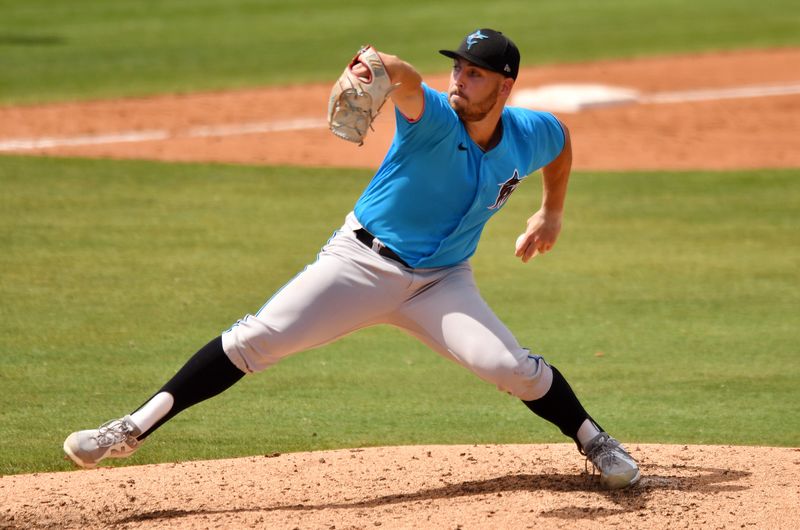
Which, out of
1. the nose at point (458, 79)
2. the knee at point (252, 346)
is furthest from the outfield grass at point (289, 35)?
the nose at point (458, 79)

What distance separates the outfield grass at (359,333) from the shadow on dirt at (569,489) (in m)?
0.72

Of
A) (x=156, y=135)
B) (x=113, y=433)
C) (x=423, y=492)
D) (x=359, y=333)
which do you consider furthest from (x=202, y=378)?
(x=156, y=135)

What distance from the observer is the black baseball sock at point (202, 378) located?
4449 mm

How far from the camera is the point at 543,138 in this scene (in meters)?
4.83

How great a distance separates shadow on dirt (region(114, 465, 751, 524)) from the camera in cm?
446

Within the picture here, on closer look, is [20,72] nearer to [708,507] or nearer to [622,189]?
[622,189]

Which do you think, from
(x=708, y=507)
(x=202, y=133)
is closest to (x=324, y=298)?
(x=708, y=507)

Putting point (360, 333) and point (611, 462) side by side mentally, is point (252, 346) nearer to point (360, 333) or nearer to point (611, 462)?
point (611, 462)

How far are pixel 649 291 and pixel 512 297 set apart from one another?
0.91 m

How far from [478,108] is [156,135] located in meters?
8.54

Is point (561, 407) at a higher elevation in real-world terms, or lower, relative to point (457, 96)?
lower

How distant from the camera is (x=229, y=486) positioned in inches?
189

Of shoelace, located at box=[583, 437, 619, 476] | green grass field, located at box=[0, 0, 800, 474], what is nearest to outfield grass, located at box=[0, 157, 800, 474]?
green grass field, located at box=[0, 0, 800, 474]

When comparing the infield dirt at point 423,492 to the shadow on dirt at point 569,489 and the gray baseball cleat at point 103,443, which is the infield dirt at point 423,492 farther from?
the gray baseball cleat at point 103,443
